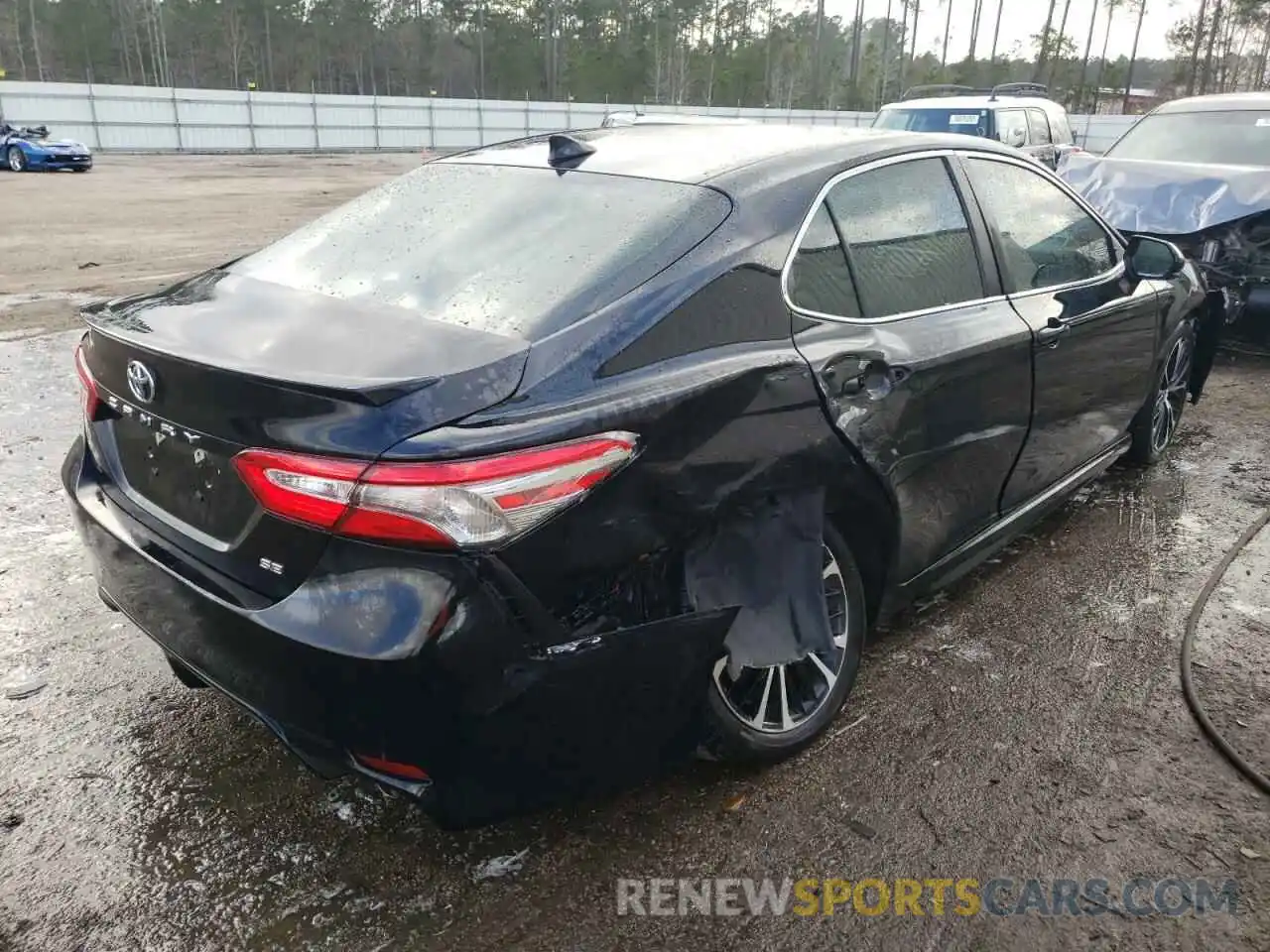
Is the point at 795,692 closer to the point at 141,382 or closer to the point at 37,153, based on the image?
the point at 141,382

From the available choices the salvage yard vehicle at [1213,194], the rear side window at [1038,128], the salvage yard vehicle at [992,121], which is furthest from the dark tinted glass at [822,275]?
the rear side window at [1038,128]

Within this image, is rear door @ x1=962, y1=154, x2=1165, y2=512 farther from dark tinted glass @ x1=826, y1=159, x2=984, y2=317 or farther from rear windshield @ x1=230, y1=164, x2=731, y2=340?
rear windshield @ x1=230, y1=164, x2=731, y2=340

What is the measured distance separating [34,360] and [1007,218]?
21.5ft

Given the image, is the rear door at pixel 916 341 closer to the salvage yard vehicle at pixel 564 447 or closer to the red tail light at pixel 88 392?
the salvage yard vehicle at pixel 564 447

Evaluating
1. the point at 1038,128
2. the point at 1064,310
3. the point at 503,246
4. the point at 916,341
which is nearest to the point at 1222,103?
the point at 1038,128

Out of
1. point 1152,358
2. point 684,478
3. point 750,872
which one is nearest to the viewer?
Result: point 684,478

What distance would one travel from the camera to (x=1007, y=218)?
11.5ft

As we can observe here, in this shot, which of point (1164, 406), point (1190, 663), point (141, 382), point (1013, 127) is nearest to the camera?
point (141, 382)

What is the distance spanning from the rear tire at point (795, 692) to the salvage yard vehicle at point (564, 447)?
0.04 feet

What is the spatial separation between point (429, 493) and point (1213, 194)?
7080 millimetres

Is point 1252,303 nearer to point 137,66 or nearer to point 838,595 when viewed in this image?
point 838,595

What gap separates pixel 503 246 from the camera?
2654 mm

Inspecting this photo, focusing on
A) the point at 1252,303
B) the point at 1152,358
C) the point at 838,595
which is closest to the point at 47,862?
the point at 838,595

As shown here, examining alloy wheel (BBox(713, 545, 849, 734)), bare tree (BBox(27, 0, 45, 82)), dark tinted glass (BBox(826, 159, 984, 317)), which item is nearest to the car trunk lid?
alloy wheel (BBox(713, 545, 849, 734))
